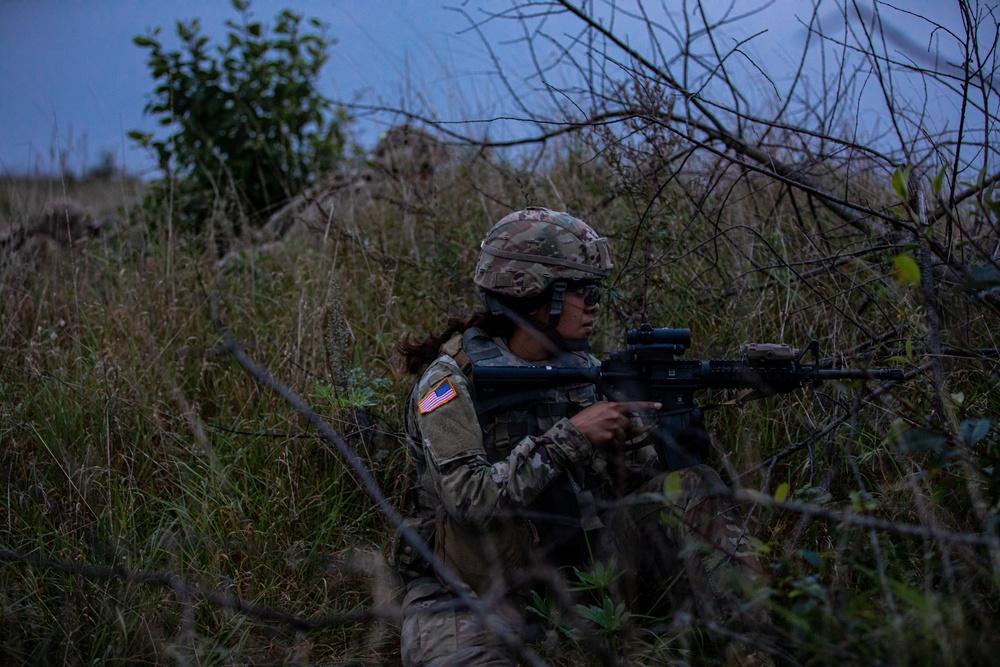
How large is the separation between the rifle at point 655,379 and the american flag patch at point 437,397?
0.36 feet

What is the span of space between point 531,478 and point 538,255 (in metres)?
0.85

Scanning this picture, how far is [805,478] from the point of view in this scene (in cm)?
336

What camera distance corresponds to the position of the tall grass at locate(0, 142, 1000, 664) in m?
2.69

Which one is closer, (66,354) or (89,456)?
(89,456)

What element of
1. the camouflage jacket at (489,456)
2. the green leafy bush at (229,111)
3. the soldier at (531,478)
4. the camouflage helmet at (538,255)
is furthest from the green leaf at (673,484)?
the green leafy bush at (229,111)

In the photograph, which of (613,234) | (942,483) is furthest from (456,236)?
(942,483)

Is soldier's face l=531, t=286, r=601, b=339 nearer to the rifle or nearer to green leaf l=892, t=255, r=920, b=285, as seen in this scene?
the rifle

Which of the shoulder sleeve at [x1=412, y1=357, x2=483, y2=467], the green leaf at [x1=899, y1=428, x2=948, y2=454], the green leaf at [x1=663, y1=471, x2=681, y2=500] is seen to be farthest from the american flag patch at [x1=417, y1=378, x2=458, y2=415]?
the green leaf at [x1=899, y1=428, x2=948, y2=454]

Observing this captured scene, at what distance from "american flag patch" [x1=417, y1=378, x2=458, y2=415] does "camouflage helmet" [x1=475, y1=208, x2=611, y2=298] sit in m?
0.45

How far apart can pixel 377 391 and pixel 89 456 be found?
137cm

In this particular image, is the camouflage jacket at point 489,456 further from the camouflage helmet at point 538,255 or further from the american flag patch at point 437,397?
the camouflage helmet at point 538,255

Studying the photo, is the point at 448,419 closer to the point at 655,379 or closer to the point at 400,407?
the point at 655,379

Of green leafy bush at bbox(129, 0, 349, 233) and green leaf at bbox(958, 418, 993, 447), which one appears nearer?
green leaf at bbox(958, 418, 993, 447)

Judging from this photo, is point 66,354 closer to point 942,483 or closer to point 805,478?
point 805,478
